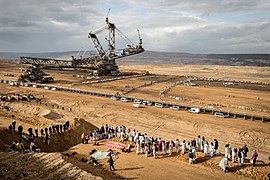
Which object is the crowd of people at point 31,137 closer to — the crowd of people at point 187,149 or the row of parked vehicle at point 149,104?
the crowd of people at point 187,149

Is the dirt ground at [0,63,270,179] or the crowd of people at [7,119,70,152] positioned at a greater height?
the crowd of people at [7,119,70,152]

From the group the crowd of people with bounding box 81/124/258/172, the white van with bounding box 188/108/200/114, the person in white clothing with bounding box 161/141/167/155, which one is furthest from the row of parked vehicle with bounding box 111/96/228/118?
the person in white clothing with bounding box 161/141/167/155

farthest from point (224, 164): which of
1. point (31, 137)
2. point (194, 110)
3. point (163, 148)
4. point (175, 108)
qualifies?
point (175, 108)

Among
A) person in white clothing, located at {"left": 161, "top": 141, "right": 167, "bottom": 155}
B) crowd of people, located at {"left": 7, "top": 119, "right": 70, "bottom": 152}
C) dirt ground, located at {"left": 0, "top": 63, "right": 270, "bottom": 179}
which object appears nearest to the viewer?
dirt ground, located at {"left": 0, "top": 63, "right": 270, "bottom": 179}

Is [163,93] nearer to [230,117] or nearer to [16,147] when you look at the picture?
[230,117]

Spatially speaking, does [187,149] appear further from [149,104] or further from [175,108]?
[149,104]

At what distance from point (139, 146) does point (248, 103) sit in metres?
30.6

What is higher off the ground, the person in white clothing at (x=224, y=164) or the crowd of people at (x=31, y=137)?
the crowd of people at (x=31, y=137)

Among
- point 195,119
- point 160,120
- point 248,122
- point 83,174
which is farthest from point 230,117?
point 83,174

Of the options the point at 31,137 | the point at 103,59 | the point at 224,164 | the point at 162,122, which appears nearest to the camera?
the point at 224,164

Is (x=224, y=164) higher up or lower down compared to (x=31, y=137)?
lower down

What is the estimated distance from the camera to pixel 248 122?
3189 centimetres

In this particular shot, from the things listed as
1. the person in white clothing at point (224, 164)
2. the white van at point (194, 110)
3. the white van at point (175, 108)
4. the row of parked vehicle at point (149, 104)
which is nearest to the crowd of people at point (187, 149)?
the person in white clothing at point (224, 164)

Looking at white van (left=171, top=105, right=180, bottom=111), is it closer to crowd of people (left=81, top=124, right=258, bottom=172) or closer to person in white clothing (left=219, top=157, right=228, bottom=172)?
crowd of people (left=81, top=124, right=258, bottom=172)
